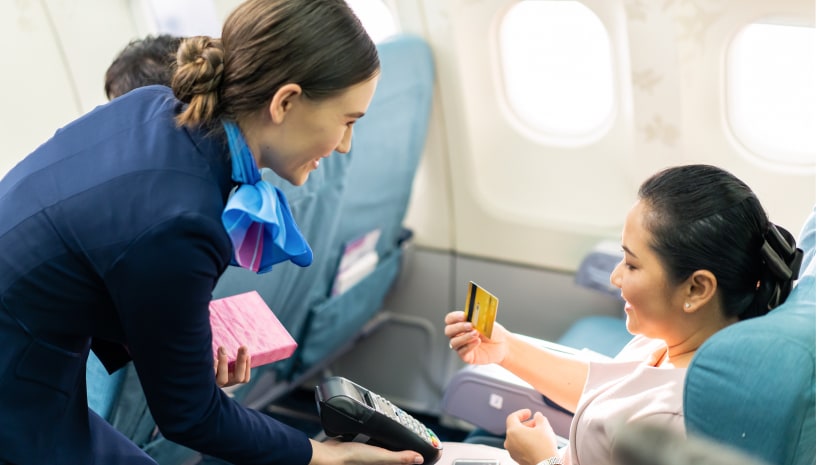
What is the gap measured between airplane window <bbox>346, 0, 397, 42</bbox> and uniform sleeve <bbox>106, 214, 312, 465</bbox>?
238 centimetres

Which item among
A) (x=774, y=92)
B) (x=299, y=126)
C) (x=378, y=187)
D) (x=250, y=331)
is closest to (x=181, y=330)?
(x=299, y=126)

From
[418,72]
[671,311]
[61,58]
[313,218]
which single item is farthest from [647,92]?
[61,58]

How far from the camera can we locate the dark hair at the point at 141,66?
2254mm

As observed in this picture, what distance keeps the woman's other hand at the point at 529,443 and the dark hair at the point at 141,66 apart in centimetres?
114

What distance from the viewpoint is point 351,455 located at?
→ 5.49 ft

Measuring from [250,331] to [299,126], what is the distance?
0.59 m

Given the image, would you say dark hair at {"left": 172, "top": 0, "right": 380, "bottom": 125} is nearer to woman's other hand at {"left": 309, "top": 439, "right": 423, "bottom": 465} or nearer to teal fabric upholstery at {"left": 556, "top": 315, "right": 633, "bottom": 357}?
woman's other hand at {"left": 309, "top": 439, "right": 423, "bottom": 465}

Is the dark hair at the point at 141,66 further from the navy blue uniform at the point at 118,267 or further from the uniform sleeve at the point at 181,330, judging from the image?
the uniform sleeve at the point at 181,330

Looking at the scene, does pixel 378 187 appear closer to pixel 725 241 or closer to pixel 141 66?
pixel 141 66

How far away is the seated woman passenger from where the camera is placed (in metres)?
1.56

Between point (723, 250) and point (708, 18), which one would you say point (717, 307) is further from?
point (708, 18)

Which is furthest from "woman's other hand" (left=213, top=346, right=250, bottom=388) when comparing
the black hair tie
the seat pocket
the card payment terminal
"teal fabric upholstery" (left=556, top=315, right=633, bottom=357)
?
"teal fabric upholstery" (left=556, top=315, right=633, bottom=357)

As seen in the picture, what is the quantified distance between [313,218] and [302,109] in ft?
3.74

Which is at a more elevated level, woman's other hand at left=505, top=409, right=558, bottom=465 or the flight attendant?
the flight attendant
